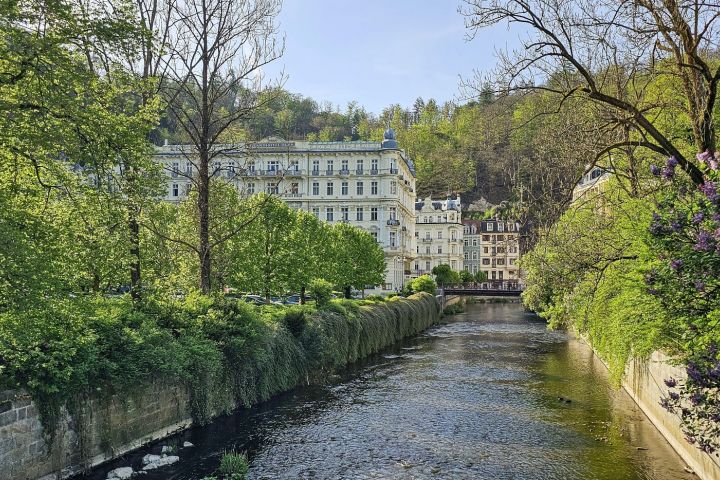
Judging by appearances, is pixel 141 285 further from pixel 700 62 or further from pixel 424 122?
pixel 424 122

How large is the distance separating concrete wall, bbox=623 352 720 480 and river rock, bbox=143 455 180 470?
12463mm

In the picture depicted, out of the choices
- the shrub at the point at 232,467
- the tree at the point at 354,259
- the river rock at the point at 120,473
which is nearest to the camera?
the river rock at the point at 120,473

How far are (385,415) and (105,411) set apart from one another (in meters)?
9.60

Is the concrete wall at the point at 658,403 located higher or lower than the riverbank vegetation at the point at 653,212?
lower

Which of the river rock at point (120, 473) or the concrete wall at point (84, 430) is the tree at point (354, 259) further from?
the river rock at point (120, 473)

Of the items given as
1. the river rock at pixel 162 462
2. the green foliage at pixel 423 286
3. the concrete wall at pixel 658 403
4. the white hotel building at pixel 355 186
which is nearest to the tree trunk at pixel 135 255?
the river rock at pixel 162 462

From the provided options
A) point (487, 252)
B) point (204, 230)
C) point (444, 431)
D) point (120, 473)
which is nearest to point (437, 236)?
point (487, 252)

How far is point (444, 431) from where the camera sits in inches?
746

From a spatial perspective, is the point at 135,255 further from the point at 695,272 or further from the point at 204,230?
the point at 695,272

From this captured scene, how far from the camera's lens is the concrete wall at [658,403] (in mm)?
13609

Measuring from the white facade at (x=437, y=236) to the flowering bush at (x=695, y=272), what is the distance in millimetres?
94602

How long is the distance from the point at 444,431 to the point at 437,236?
3500 inches

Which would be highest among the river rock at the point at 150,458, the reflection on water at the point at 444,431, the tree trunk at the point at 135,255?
the tree trunk at the point at 135,255

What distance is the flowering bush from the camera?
28.0 ft
